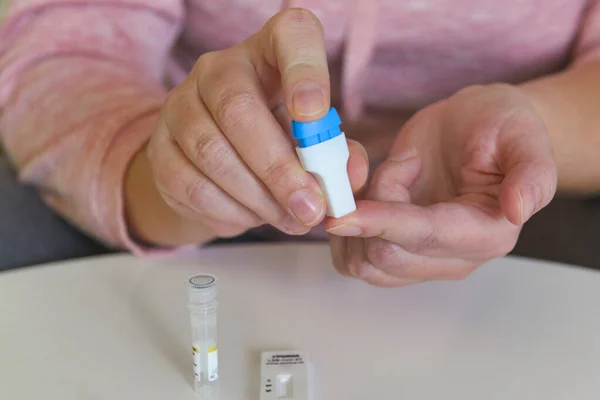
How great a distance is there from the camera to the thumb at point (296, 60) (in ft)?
1.28

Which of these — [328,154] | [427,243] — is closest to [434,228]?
[427,243]

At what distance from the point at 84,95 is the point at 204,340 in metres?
Answer: 0.35

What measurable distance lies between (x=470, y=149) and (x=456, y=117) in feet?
0.18

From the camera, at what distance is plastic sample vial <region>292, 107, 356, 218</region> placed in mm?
396

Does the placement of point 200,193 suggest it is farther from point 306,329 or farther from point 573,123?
point 573,123

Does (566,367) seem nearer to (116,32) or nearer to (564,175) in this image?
(564,175)

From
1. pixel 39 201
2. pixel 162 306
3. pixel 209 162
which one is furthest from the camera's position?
pixel 39 201

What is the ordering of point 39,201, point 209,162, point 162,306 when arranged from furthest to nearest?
1. point 39,201
2. point 162,306
3. point 209,162

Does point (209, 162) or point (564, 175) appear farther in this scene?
point (564, 175)

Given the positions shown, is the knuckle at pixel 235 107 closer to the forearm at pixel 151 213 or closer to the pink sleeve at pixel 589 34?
the forearm at pixel 151 213

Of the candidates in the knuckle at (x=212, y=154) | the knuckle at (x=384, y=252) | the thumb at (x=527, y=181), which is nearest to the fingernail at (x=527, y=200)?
the thumb at (x=527, y=181)

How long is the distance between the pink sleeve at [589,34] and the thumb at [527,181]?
0.31 meters

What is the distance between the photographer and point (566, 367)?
19.5 inches

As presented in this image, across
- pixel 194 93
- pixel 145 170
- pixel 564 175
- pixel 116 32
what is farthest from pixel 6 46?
pixel 564 175
